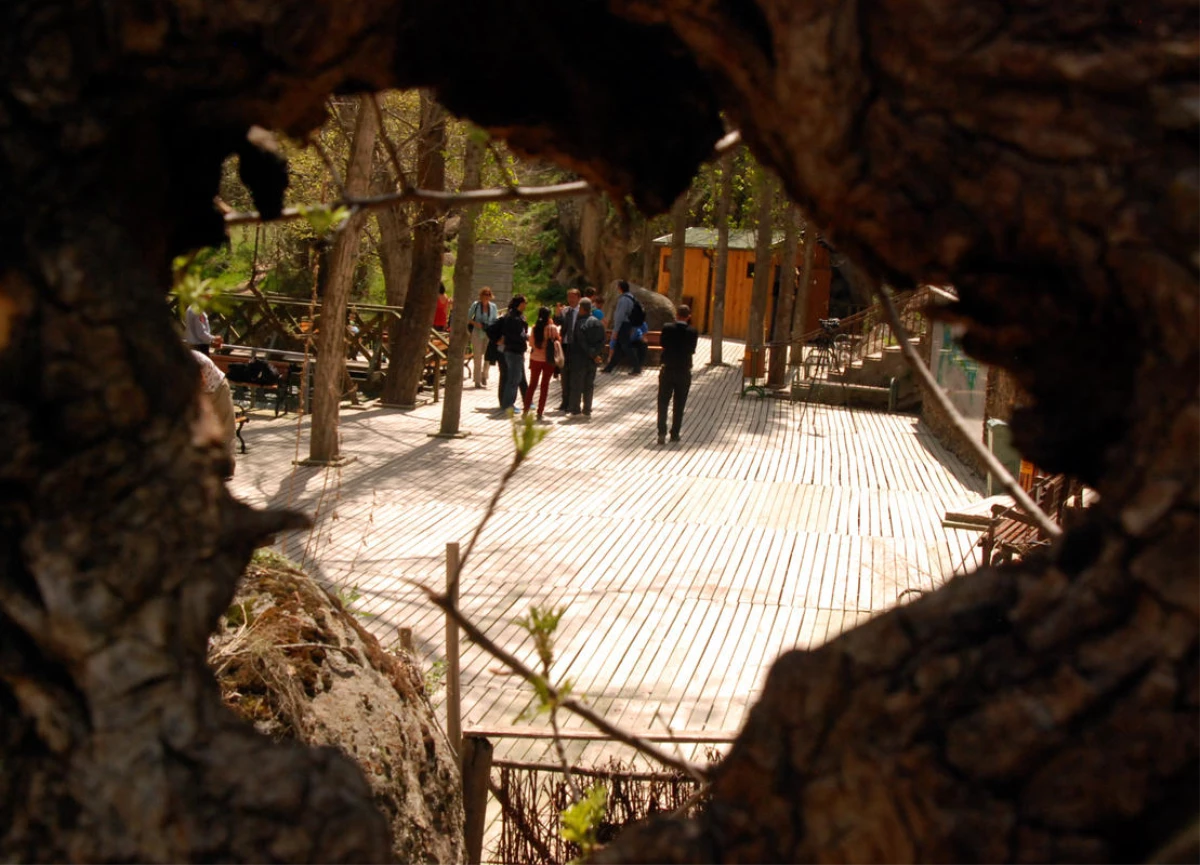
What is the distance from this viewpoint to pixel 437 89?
2.57m

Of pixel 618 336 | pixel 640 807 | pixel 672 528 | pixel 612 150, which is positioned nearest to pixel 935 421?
pixel 618 336

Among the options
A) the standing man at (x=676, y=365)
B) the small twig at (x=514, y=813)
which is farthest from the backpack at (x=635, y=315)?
the small twig at (x=514, y=813)

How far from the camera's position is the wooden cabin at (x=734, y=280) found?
1355 inches

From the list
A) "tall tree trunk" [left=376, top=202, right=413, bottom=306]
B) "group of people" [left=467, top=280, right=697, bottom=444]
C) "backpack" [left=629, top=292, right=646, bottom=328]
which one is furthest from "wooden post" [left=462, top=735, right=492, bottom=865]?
"backpack" [left=629, top=292, right=646, bottom=328]

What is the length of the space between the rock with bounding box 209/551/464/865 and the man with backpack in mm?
19206

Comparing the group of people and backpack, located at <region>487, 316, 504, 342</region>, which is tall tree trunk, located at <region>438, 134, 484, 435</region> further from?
backpack, located at <region>487, 316, 504, 342</region>

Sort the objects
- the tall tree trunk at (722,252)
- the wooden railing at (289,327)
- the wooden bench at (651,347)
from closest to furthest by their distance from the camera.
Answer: the wooden railing at (289,327) → the tall tree trunk at (722,252) → the wooden bench at (651,347)

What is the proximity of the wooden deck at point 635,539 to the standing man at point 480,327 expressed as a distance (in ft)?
6.66

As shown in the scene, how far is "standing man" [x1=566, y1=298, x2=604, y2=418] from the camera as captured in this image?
724 inches

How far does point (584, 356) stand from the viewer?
738 inches

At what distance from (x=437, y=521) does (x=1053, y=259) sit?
1029 cm

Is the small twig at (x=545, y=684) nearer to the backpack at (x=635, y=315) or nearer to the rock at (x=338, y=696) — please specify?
the rock at (x=338, y=696)

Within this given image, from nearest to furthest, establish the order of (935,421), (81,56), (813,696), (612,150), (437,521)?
1. (813,696)
2. (81,56)
3. (612,150)
4. (437,521)
5. (935,421)

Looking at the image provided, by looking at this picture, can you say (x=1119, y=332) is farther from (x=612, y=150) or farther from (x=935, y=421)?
(x=935, y=421)
